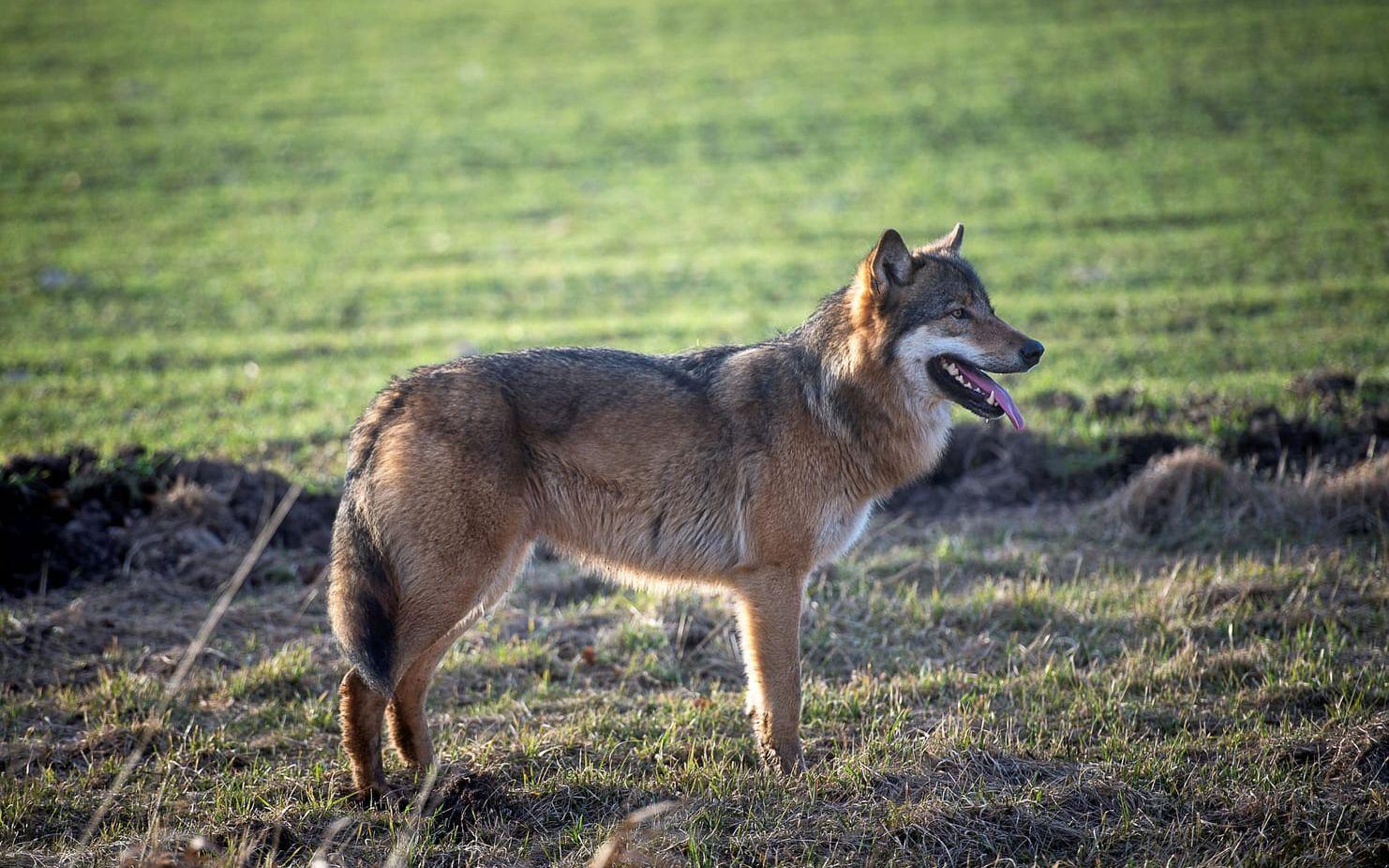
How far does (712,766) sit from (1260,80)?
84.4ft

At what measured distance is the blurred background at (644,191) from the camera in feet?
40.7

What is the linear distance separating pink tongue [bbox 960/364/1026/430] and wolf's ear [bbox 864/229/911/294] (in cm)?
58

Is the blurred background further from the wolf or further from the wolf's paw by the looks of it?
the wolf's paw

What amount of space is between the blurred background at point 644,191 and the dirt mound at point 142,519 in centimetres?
74

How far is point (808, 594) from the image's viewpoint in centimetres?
770

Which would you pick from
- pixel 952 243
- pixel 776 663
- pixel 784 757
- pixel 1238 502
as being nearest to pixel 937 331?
pixel 952 243

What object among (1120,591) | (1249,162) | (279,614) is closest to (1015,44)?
(1249,162)

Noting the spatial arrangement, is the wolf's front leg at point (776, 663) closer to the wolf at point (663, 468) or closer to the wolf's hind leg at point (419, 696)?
the wolf at point (663, 468)

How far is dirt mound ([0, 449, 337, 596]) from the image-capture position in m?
7.80

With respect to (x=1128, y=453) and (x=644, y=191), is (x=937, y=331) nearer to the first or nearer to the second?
(x=1128, y=453)

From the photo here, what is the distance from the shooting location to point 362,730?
5422mm

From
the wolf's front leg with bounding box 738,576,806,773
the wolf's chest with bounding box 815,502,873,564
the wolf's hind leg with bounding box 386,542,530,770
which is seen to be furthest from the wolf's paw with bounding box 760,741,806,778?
the wolf's hind leg with bounding box 386,542,530,770

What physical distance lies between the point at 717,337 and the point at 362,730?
8.56 m

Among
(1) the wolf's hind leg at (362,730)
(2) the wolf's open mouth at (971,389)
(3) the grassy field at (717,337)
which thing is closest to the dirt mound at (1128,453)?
(3) the grassy field at (717,337)
